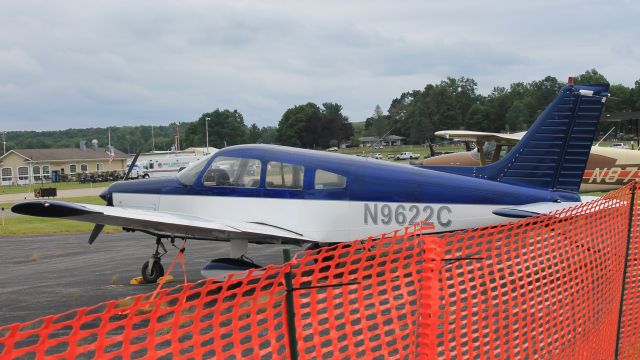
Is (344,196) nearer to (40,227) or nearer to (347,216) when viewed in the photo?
(347,216)

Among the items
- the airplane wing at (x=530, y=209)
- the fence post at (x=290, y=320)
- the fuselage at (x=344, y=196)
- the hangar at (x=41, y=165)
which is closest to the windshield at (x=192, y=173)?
the fuselage at (x=344, y=196)

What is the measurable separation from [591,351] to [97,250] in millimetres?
12092

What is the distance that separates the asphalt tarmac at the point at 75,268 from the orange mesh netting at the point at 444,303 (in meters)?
1.35

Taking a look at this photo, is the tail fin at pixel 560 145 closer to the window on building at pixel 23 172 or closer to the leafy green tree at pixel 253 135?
the window on building at pixel 23 172

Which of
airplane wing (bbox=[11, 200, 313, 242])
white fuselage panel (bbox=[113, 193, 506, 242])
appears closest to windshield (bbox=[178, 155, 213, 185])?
airplane wing (bbox=[11, 200, 313, 242])

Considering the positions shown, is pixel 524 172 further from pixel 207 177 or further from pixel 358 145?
pixel 358 145

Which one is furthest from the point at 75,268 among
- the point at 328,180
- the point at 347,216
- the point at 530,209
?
the point at 530,209

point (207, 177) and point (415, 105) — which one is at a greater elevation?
point (415, 105)

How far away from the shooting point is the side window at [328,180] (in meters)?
8.96

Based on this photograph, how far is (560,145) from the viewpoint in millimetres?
9820

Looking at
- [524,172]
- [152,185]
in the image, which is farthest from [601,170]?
[152,185]

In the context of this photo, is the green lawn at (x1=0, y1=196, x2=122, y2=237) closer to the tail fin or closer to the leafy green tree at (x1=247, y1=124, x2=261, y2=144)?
the tail fin

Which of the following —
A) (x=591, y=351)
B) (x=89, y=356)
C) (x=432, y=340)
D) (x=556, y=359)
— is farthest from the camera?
(x=89, y=356)

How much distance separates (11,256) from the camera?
1377 centimetres
